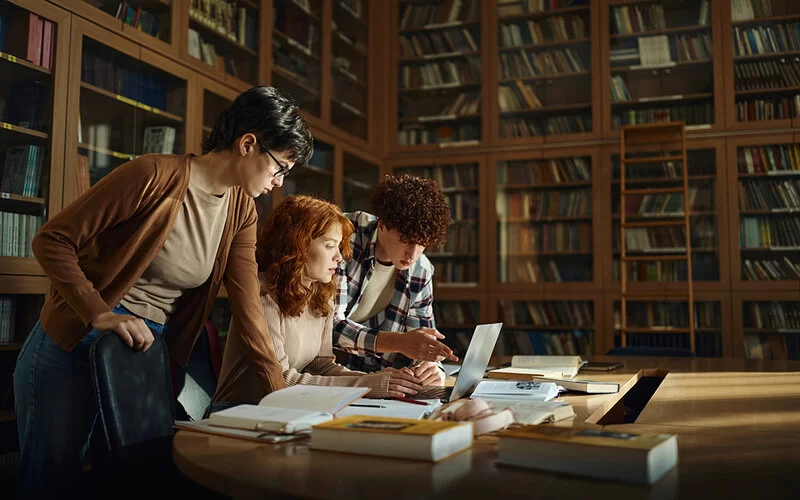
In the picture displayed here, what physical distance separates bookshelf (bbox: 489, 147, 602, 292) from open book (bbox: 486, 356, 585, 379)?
102 inches

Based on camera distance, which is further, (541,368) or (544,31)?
(544,31)

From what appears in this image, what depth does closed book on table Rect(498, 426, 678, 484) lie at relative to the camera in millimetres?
850

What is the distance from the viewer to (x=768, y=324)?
4.77 metres

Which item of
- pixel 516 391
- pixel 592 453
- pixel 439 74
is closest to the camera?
pixel 592 453

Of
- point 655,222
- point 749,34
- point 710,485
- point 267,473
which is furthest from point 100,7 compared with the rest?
point 749,34

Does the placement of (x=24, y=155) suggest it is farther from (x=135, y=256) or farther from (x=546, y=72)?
(x=546, y=72)

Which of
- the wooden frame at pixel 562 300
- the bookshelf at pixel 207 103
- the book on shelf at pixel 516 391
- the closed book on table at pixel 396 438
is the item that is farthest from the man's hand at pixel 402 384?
the wooden frame at pixel 562 300

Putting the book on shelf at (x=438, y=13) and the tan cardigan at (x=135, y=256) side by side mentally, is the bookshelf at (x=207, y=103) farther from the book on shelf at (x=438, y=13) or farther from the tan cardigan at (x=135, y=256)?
the book on shelf at (x=438, y=13)

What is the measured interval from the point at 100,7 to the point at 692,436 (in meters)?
2.93

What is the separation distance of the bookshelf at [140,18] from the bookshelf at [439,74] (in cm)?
248

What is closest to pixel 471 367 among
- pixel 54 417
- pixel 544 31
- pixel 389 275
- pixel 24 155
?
pixel 389 275

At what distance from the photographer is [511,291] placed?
5.27 metres

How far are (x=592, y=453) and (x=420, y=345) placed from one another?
113 cm

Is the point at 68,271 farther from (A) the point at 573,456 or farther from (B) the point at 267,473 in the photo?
(A) the point at 573,456
